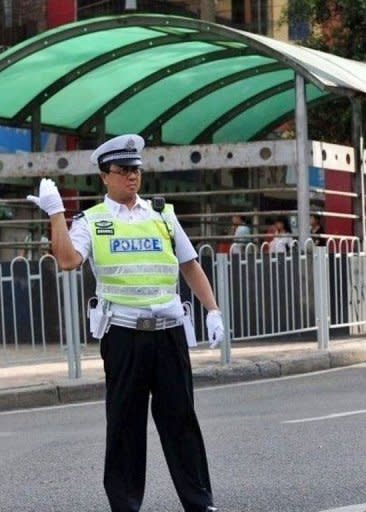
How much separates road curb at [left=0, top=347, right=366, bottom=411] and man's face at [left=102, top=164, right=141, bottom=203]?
5516 millimetres

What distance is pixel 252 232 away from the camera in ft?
61.4

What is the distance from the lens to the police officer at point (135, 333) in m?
5.04

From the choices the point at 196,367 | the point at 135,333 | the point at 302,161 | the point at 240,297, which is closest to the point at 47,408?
the point at 196,367

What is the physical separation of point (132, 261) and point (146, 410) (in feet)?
2.30

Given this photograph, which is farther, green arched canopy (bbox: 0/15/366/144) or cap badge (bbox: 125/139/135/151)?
green arched canopy (bbox: 0/15/366/144)

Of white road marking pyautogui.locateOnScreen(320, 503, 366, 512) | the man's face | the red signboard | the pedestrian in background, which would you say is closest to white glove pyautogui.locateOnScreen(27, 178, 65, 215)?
the man's face

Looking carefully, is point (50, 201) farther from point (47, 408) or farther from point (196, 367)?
point (196, 367)

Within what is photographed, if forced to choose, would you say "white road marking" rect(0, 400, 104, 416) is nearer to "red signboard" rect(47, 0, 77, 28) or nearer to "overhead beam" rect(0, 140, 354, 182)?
"overhead beam" rect(0, 140, 354, 182)

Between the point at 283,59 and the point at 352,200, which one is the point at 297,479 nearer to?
the point at 283,59

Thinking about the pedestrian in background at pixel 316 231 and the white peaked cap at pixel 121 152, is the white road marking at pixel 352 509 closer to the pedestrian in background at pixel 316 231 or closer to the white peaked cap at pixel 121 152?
the white peaked cap at pixel 121 152

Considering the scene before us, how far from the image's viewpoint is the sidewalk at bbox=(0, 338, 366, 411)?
34.5 ft

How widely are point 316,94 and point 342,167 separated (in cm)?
264

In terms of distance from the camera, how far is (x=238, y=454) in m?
7.34

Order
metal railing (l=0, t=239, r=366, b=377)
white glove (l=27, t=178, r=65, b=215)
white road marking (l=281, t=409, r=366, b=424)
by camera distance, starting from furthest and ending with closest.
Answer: metal railing (l=0, t=239, r=366, b=377) → white road marking (l=281, t=409, r=366, b=424) → white glove (l=27, t=178, r=65, b=215)
